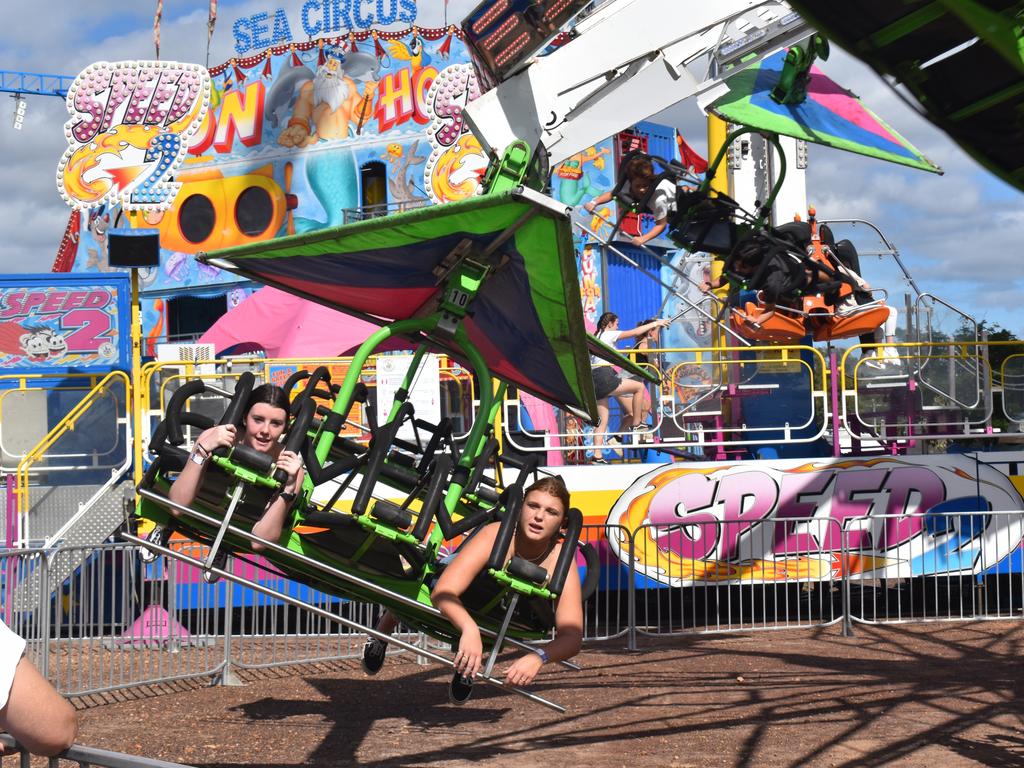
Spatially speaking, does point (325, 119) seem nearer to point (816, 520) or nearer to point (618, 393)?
point (618, 393)

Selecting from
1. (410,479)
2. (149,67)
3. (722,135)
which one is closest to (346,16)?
(149,67)

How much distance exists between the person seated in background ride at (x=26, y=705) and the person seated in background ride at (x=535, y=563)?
2.30 m

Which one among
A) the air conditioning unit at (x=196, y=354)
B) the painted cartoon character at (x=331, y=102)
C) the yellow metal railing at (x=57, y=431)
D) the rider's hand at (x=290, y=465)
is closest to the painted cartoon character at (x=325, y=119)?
the painted cartoon character at (x=331, y=102)

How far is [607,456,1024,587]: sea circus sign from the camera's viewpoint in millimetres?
11727

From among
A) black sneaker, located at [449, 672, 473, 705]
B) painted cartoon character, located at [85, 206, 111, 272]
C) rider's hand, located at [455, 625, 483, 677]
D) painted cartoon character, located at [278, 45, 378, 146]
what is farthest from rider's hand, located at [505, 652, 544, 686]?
painted cartoon character, located at [85, 206, 111, 272]

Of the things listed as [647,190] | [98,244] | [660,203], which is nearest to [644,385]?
[660,203]

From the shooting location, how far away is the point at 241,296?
91.2ft

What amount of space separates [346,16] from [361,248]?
21.3m

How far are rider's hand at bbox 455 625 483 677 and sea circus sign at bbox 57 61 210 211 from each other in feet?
42.8

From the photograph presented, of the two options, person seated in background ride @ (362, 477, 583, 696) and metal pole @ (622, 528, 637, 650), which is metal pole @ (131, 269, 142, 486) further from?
person seated in background ride @ (362, 477, 583, 696)

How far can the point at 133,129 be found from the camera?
17.8 m

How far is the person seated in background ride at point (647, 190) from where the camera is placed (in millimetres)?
10461

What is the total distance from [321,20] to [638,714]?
2035 cm

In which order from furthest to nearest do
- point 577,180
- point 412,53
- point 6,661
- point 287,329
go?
point 577,180 < point 412,53 < point 287,329 < point 6,661
